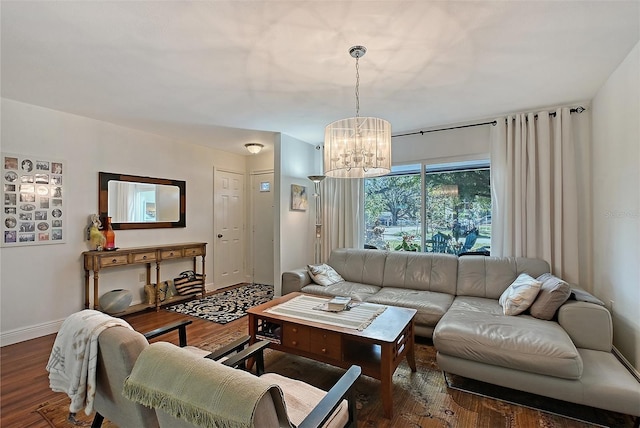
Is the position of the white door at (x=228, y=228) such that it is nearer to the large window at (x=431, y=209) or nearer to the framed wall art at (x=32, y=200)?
the framed wall art at (x=32, y=200)

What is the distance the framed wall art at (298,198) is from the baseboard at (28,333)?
10.3ft

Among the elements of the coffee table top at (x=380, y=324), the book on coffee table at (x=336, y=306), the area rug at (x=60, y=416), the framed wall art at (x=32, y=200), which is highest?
the framed wall art at (x=32, y=200)

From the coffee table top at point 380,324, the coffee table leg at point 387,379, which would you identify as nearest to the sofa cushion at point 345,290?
the coffee table top at point 380,324

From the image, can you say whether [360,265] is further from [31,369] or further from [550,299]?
[31,369]

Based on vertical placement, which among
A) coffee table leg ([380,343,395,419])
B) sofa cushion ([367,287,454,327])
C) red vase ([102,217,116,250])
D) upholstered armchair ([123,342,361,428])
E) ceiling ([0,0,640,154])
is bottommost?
coffee table leg ([380,343,395,419])

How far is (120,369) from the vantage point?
119 cm

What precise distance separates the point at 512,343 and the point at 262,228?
14.5 ft

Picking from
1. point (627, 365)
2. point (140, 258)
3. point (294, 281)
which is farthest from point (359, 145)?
point (140, 258)

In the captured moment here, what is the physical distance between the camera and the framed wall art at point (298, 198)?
4523 mm

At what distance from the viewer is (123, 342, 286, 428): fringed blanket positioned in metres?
0.86

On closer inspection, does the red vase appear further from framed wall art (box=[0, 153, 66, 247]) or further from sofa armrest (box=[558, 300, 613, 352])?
sofa armrest (box=[558, 300, 613, 352])

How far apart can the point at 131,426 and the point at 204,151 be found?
4.40 m

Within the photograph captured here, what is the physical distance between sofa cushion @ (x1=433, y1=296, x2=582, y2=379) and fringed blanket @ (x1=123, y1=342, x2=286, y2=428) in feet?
5.64

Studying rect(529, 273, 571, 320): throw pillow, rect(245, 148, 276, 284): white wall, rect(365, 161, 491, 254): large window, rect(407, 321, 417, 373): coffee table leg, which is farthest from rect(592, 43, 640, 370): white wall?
rect(245, 148, 276, 284): white wall
